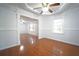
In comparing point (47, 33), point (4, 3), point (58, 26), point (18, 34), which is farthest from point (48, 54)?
point (4, 3)

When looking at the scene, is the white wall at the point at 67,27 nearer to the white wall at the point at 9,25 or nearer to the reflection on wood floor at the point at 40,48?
the reflection on wood floor at the point at 40,48

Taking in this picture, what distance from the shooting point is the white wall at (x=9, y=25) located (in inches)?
65.9

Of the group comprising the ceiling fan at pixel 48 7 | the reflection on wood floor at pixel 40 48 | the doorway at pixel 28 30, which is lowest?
the reflection on wood floor at pixel 40 48

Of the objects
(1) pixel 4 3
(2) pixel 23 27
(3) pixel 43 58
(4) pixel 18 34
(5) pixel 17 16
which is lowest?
(3) pixel 43 58

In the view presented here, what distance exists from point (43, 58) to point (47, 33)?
47 cm

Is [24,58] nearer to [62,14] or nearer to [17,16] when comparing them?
[17,16]

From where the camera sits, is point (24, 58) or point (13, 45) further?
point (24, 58)

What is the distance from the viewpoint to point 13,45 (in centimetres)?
169

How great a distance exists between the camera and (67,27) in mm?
1718

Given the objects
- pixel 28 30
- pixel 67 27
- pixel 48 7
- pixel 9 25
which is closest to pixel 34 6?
pixel 48 7

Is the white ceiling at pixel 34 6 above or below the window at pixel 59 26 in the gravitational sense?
above

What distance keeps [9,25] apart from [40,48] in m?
0.67

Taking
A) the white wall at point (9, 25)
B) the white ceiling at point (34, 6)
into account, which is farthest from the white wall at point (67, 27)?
the white wall at point (9, 25)

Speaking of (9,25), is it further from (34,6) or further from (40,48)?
(40,48)
